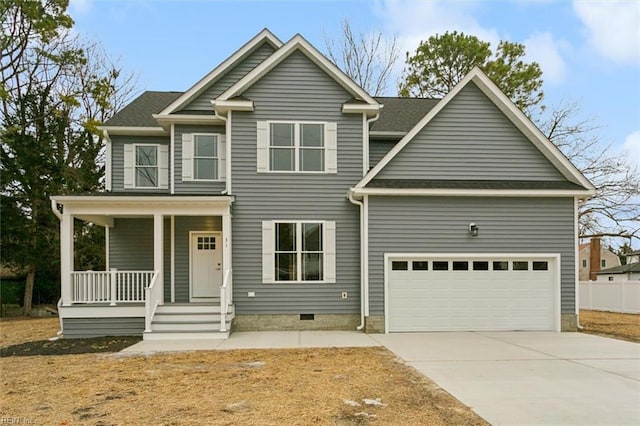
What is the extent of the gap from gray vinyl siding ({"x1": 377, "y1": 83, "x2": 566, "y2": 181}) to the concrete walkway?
13.7ft

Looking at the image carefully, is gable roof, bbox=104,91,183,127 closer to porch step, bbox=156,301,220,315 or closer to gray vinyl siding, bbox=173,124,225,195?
gray vinyl siding, bbox=173,124,225,195

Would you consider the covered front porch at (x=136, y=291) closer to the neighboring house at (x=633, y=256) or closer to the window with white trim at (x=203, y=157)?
the window with white trim at (x=203, y=157)

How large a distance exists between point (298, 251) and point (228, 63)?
5830mm

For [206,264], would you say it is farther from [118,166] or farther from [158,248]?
[118,166]

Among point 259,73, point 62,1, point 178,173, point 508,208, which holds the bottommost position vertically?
point 508,208

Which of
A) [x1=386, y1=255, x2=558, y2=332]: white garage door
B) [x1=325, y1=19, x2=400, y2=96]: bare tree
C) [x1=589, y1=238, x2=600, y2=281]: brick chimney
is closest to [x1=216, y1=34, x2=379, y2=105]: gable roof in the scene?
[x1=386, y1=255, x2=558, y2=332]: white garage door

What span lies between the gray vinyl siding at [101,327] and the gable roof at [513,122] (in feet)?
22.9

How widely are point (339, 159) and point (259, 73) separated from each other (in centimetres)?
310

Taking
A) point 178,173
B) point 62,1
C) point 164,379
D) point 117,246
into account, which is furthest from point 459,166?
point 62,1

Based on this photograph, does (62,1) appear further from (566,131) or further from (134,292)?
(566,131)

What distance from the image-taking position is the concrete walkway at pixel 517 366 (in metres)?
5.41

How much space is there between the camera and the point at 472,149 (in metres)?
12.4

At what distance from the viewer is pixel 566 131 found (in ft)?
83.8

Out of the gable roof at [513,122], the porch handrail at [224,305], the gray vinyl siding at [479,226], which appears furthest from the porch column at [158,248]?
the gable roof at [513,122]
